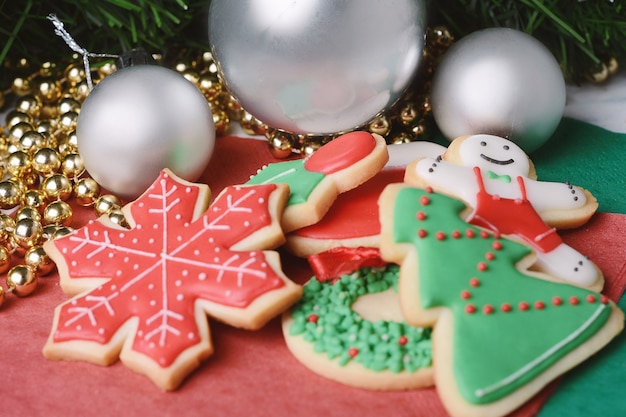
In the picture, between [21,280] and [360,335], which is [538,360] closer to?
[360,335]

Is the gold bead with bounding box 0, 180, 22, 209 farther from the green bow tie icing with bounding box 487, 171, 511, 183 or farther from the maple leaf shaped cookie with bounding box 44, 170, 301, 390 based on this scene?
the green bow tie icing with bounding box 487, 171, 511, 183

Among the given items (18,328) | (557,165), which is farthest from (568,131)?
(18,328)

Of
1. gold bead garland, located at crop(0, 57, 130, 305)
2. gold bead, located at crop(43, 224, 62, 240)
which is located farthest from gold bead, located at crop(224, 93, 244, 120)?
gold bead, located at crop(43, 224, 62, 240)

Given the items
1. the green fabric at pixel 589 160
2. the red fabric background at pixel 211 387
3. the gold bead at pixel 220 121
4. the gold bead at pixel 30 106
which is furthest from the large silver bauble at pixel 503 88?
the gold bead at pixel 30 106

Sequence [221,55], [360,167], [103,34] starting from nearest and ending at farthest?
[360,167], [221,55], [103,34]

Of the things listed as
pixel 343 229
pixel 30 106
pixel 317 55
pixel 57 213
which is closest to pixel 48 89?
pixel 30 106

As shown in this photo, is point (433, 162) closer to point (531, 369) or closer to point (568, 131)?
Answer: point (531, 369)
